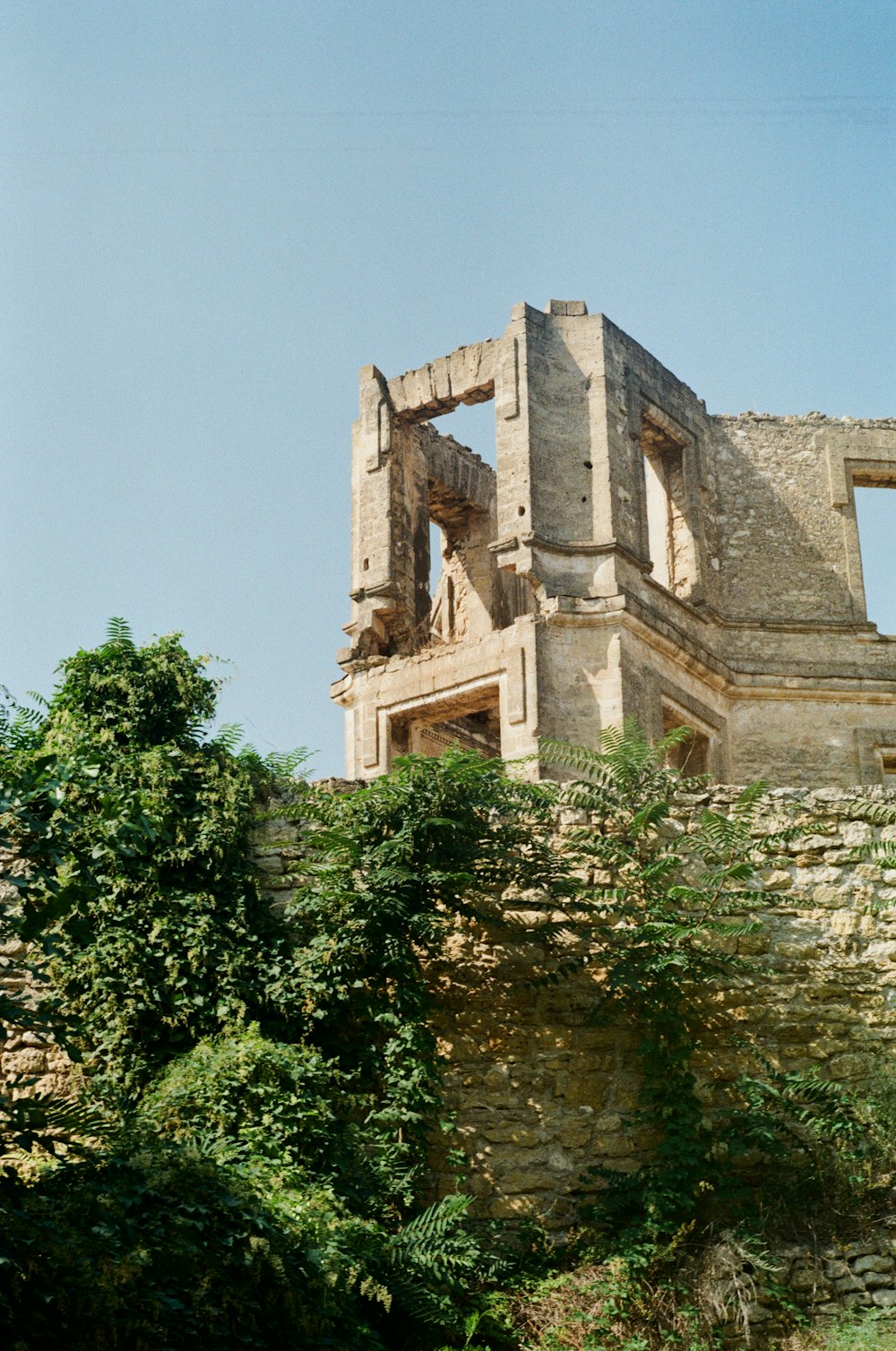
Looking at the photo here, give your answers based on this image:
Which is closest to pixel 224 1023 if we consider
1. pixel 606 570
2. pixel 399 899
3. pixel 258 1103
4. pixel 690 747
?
pixel 258 1103

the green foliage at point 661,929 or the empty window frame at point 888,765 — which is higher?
the empty window frame at point 888,765

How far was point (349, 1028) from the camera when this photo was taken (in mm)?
9953

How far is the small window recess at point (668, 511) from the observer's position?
67.6ft

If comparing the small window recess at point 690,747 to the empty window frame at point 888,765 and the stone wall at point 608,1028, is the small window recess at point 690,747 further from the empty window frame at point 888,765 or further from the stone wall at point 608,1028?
the stone wall at point 608,1028

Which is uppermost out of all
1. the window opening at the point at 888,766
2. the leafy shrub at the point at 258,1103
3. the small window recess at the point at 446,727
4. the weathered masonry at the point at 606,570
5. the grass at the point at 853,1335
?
the weathered masonry at the point at 606,570

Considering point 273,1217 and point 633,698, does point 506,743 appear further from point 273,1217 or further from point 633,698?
point 273,1217

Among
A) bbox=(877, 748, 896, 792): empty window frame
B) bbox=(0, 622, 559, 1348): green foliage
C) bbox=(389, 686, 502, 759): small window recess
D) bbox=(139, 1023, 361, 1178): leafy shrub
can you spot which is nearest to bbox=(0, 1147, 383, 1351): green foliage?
bbox=(0, 622, 559, 1348): green foliage

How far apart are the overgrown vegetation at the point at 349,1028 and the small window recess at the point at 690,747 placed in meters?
8.45

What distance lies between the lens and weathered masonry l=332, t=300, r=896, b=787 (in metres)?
18.7

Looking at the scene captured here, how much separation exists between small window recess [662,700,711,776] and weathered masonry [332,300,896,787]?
1.4 inches

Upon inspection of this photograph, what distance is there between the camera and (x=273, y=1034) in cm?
968

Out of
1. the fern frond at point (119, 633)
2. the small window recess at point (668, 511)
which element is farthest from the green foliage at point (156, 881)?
the small window recess at point (668, 511)

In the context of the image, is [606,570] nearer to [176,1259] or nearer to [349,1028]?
[349,1028]

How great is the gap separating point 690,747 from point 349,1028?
10.4 m
